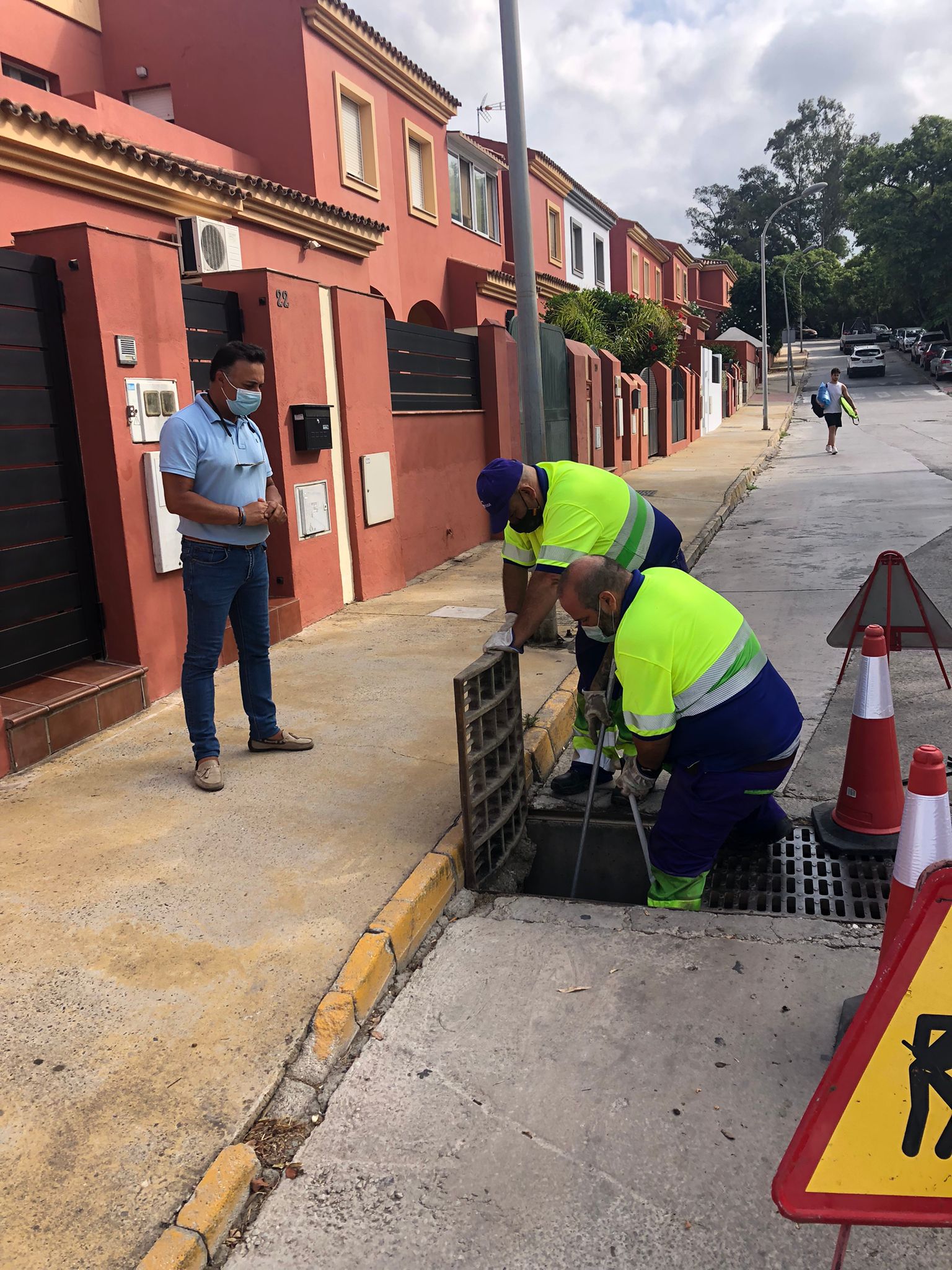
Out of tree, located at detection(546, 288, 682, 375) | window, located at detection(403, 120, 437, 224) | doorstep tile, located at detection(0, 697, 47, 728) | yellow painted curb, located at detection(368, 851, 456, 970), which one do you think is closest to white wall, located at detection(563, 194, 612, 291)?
tree, located at detection(546, 288, 682, 375)

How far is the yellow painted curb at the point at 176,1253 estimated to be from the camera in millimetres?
2096

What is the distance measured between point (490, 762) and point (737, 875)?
113cm

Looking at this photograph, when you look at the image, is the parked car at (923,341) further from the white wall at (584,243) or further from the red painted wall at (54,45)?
the red painted wall at (54,45)

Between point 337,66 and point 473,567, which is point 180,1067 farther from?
point 337,66

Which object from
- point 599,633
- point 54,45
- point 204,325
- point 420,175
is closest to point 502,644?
point 599,633

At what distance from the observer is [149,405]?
5.61 meters

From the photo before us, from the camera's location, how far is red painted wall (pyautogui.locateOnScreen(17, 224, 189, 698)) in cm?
524

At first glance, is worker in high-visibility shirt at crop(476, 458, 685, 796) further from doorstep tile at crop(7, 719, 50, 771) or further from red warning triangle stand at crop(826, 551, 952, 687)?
doorstep tile at crop(7, 719, 50, 771)

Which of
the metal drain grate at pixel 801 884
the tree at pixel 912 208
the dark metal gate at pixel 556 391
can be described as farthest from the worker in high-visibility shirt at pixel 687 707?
the tree at pixel 912 208

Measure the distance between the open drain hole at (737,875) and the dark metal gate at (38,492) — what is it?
2.74 meters

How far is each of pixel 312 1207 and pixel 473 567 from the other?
816 centimetres

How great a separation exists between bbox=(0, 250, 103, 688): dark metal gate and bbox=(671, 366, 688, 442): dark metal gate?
21590 millimetres

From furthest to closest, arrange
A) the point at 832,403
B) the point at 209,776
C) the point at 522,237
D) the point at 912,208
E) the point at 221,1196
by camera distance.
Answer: the point at 912,208 → the point at 832,403 → the point at 522,237 → the point at 209,776 → the point at 221,1196

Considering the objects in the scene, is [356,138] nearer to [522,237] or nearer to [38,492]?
[522,237]
